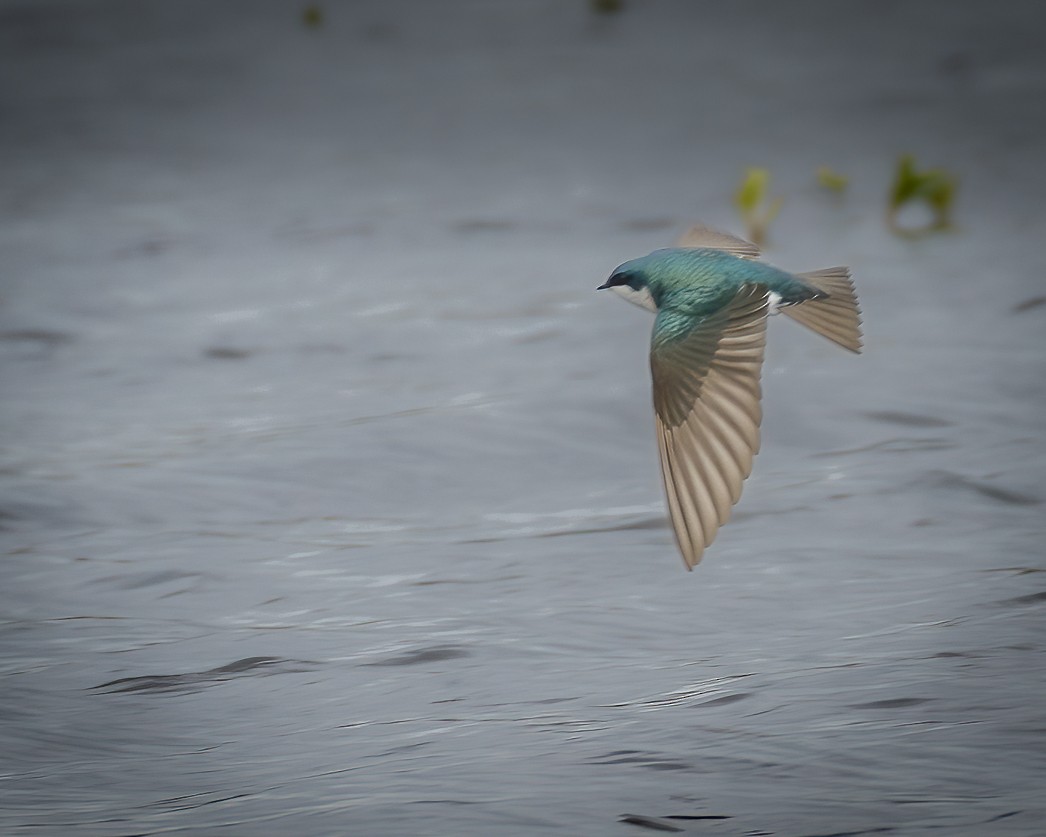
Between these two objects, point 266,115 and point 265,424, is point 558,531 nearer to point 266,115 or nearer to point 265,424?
point 265,424

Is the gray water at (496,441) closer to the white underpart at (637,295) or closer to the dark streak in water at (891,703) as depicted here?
the dark streak in water at (891,703)

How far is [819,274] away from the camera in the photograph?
10.6ft

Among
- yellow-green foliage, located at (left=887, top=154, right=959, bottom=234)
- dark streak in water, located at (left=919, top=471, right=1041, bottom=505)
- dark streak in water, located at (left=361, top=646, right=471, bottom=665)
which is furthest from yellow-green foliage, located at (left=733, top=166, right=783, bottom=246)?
dark streak in water, located at (left=361, top=646, right=471, bottom=665)

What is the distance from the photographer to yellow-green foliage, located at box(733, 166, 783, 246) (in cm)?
570

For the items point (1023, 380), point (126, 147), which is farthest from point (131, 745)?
point (126, 147)

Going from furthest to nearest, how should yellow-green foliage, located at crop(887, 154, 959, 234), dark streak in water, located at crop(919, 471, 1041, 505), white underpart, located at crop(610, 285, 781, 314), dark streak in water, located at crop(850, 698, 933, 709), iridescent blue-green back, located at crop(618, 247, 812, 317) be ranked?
yellow-green foliage, located at crop(887, 154, 959, 234)
dark streak in water, located at crop(919, 471, 1041, 505)
white underpart, located at crop(610, 285, 781, 314)
iridescent blue-green back, located at crop(618, 247, 812, 317)
dark streak in water, located at crop(850, 698, 933, 709)

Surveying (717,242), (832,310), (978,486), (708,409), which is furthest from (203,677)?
(978,486)

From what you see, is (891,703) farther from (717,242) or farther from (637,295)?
(717,242)

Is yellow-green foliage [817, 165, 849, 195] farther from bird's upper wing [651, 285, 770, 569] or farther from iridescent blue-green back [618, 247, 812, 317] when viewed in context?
bird's upper wing [651, 285, 770, 569]

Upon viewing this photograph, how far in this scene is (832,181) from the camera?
6074 mm

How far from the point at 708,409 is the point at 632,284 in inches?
16.1

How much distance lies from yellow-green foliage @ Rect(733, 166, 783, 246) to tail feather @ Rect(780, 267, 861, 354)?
8.11 feet

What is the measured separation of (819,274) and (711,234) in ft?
1.46

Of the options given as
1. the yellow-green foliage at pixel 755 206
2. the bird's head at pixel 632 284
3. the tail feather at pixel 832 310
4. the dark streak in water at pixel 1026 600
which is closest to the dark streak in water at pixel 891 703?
the dark streak in water at pixel 1026 600
